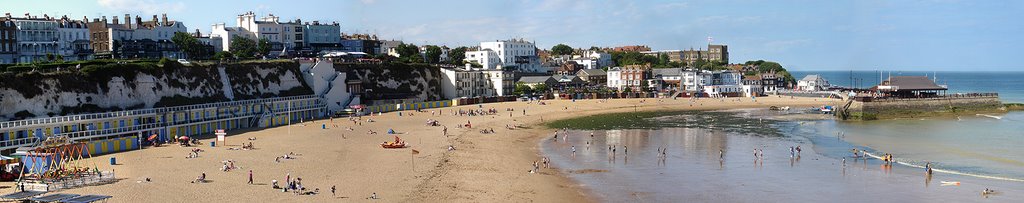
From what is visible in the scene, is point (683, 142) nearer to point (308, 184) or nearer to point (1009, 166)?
point (1009, 166)

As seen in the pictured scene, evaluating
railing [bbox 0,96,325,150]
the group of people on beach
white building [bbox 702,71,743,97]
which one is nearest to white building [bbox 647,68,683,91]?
white building [bbox 702,71,743,97]

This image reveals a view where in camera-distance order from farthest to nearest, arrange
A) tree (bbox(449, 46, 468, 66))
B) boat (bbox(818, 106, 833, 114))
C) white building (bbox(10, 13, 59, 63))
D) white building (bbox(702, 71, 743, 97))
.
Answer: tree (bbox(449, 46, 468, 66))
white building (bbox(702, 71, 743, 97))
boat (bbox(818, 106, 833, 114))
white building (bbox(10, 13, 59, 63))

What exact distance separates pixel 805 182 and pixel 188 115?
36.7 meters

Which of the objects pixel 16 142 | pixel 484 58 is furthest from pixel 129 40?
pixel 484 58

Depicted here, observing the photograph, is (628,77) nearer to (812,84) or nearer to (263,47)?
(812,84)

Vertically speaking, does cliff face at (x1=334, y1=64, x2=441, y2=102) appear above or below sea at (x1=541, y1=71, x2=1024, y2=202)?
above

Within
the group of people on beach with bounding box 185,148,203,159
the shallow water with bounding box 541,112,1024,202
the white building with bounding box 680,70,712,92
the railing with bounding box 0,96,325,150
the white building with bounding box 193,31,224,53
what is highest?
the white building with bounding box 193,31,224,53

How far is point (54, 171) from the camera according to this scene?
3136 cm

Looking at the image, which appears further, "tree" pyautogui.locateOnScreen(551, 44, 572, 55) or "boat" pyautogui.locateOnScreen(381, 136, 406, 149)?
"tree" pyautogui.locateOnScreen(551, 44, 572, 55)

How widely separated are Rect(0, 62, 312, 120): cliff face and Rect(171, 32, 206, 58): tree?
15.2 m

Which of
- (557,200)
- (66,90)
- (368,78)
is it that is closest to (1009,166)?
(557,200)

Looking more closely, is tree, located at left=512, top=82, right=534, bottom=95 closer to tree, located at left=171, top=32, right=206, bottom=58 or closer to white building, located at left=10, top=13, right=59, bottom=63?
tree, located at left=171, top=32, right=206, bottom=58

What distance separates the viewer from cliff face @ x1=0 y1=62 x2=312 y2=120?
45.8 meters

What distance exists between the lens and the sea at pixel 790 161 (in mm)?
32469
